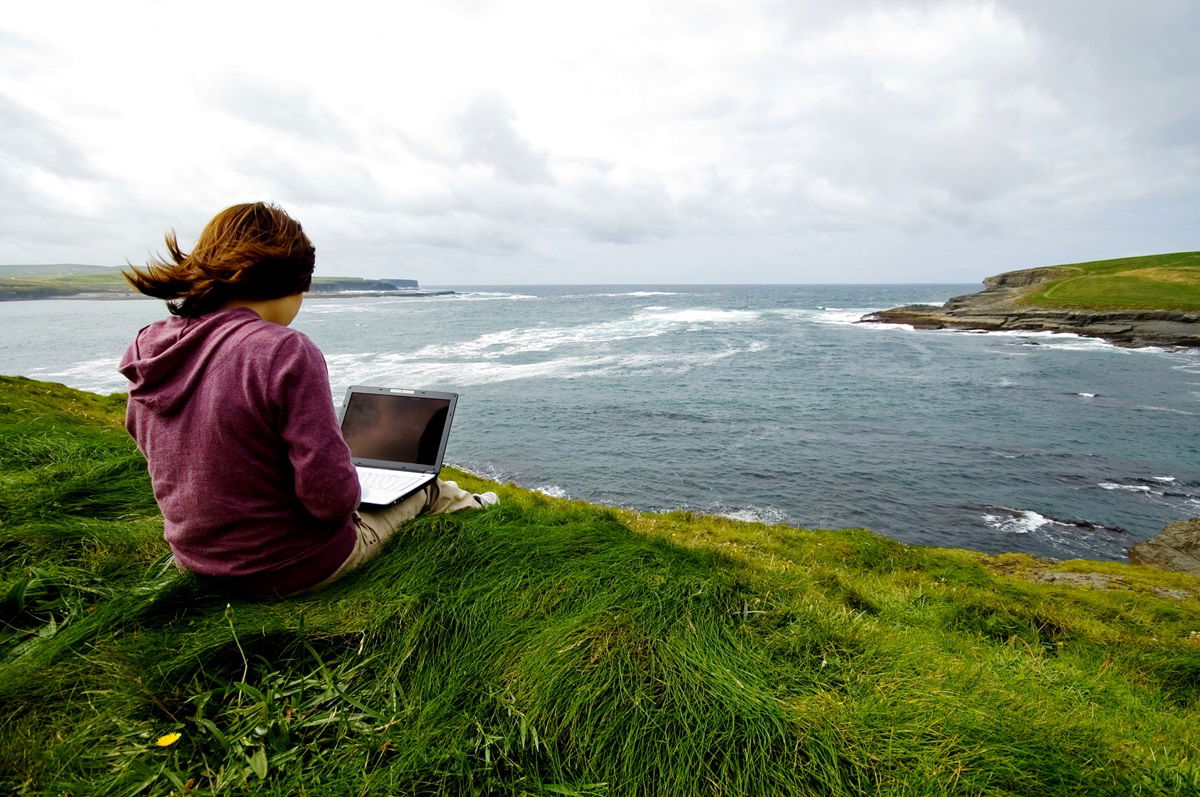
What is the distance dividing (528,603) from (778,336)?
65751mm

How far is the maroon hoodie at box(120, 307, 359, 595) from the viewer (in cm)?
234

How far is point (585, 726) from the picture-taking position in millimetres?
2242

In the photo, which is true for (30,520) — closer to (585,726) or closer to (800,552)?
(585,726)

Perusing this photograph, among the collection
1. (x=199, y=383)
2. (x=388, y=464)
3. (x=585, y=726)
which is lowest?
(x=585, y=726)

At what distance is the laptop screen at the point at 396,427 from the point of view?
4.34m

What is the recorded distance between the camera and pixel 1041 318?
6291 cm

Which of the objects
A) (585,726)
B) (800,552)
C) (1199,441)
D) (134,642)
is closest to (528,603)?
(585,726)

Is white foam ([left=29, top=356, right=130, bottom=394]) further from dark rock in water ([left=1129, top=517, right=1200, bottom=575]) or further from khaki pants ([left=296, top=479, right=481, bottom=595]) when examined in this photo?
dark rock in water ([left=1129, top=517, right=1200, bottom=575])

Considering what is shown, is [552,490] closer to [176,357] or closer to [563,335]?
[176,357]

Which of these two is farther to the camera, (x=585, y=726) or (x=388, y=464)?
(x=388, y=464)

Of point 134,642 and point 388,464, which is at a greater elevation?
point 388,464

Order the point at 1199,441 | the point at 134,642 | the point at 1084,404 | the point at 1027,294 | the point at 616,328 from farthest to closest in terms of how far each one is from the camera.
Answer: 1. the point at 1027,294
2. the point at 616,328
3. the point at 1084,404
4. the point at 1199,441
5. the point at 134,642

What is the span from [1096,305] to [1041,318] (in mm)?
5782

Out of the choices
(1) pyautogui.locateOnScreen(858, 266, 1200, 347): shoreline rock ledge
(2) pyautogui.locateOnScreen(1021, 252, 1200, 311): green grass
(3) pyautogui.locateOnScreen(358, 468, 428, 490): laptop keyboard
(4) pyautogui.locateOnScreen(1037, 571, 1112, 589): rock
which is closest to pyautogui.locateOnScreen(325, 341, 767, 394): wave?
(3) pyautogui.locateOnScreen(358, 468, 428, 490): laptop keyboard
